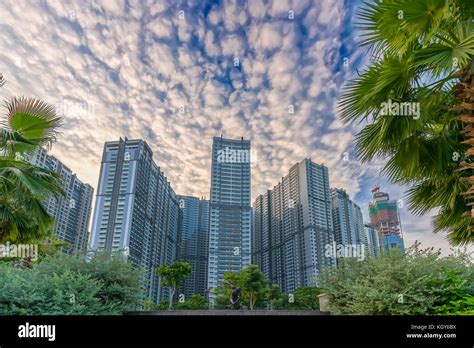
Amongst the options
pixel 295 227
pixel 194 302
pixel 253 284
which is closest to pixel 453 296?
pixel 295 227

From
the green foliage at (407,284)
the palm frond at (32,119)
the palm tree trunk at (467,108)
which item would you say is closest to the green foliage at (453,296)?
the green foliage at (407,284)

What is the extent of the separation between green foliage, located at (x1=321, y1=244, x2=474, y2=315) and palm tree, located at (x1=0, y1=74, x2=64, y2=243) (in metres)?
4.41

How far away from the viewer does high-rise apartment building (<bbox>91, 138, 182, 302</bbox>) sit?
22.9ft

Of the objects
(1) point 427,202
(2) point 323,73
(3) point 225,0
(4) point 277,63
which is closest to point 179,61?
(3) point 225,0

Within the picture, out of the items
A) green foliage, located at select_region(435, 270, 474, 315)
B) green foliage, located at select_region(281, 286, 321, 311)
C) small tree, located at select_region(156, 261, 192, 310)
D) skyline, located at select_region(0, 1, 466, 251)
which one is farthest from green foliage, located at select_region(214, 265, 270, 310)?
green foliage, located at select_region(435, 270, 474, 315)

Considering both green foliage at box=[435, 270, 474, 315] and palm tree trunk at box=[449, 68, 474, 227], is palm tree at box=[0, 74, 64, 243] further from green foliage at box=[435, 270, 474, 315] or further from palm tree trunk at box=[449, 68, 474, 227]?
green foliage at box=[435, 270, 474, 315]

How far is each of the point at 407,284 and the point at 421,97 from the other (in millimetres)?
2519

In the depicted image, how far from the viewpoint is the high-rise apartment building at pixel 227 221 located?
8.59 m

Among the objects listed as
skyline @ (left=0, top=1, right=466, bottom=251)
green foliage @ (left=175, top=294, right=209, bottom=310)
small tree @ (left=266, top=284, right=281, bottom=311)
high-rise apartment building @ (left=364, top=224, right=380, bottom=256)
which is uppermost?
skyline @ (left=0, top=1, right=466, bottom=251)

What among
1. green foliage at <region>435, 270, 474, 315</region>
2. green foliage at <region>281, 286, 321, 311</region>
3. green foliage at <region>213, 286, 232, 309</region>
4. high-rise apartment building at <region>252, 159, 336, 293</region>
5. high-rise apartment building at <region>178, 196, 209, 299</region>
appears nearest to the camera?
green foliage at <region>435, 270, 474, 315</region>

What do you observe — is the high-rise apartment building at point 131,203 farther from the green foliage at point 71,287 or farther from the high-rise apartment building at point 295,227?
the high-rise apartment building at point 295,227

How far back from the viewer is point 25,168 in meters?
3.57

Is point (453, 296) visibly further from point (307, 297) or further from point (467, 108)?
point (307, 297)

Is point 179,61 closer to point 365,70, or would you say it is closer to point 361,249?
point 365,70
